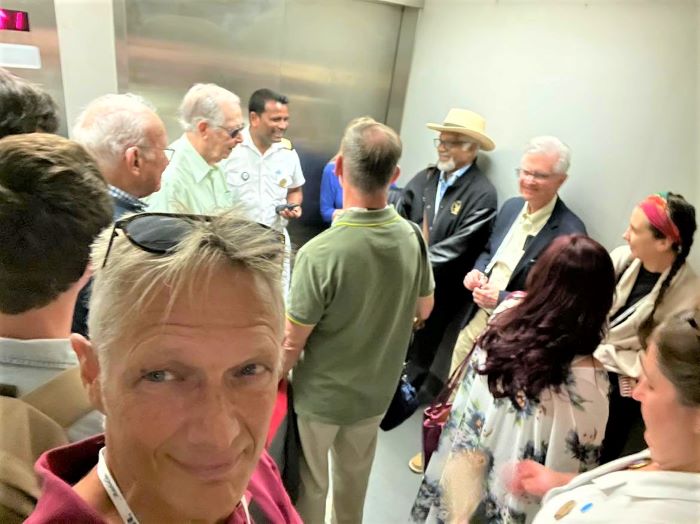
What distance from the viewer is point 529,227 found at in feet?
9.92

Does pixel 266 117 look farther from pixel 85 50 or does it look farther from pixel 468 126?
pixel 468 126

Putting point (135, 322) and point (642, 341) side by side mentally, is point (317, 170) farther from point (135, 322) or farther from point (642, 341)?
point (135, 322)

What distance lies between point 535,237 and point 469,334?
65 centimetres

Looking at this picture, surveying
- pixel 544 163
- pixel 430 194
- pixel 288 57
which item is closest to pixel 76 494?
pixel 544 163

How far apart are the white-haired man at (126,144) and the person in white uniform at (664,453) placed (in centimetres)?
149

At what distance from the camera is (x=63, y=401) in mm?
905

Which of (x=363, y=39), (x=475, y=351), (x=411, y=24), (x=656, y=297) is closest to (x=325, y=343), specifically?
(x=475, y=351)

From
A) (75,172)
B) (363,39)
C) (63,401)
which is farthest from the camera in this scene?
(363,39)

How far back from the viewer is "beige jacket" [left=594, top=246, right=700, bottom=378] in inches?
95.7

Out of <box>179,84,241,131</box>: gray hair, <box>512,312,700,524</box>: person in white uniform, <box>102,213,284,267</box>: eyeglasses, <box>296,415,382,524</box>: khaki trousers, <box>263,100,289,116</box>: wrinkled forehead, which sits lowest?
<box>296,415,382,524</box>: khaki trousers

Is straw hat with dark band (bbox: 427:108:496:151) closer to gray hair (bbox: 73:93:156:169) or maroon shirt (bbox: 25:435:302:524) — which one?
gray hair (bbox: 73:93:156:169)

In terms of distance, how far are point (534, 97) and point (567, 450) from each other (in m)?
2.26

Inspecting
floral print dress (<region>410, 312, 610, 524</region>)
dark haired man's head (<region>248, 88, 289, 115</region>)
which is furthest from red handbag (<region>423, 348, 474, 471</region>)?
dark haired man's head (<region>248, 88, 289, 115</region>)

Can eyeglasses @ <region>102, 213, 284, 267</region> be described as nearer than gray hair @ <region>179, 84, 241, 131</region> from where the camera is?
Yes
